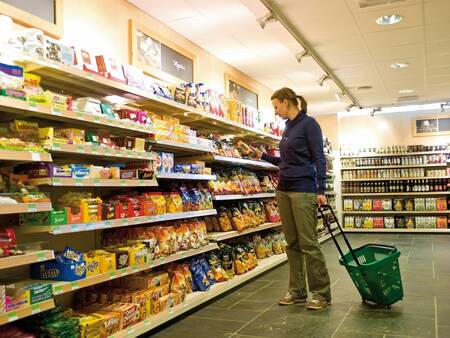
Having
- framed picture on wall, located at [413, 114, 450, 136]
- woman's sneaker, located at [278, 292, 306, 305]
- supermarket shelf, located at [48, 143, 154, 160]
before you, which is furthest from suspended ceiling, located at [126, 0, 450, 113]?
woman's sneaker, located at [278, 292, 306, 305]

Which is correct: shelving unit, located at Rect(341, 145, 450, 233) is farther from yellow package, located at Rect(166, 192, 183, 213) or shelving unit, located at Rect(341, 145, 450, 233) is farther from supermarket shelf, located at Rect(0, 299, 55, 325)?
supermarket shelf, located at Rect(0, 299, 55, 325)

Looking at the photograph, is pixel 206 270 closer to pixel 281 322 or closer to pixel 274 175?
pixel 281 322

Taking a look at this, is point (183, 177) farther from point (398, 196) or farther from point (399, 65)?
point (398, 196)

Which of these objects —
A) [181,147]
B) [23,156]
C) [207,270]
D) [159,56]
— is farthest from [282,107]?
[23,156]

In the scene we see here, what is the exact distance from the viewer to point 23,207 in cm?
243

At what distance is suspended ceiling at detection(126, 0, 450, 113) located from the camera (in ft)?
15.5

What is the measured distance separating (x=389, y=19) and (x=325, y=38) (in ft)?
2.79

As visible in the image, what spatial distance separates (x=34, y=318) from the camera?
9.00 feet

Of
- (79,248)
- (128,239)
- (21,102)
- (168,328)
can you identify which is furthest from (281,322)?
(21,102)

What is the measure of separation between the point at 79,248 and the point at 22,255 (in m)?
1.25

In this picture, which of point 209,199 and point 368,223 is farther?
point 368,223

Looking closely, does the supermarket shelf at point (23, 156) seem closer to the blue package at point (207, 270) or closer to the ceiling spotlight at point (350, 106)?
the blue package at point (207, 270)

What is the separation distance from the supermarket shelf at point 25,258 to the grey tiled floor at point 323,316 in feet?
3.91

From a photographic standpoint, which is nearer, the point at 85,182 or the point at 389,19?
the point at 85,182
